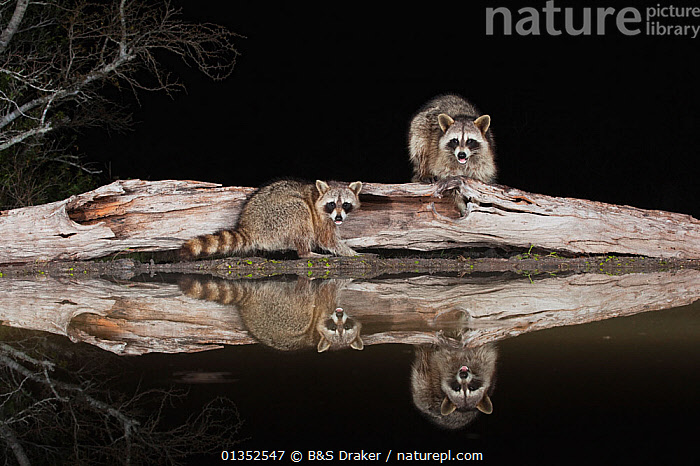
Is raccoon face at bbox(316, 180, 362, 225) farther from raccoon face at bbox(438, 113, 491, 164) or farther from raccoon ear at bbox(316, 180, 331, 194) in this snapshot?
raccoon face at bbox(438, 113, 491, 164)

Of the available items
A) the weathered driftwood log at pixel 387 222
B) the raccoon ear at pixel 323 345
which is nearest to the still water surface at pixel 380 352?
the raccoon ear at pixel 323 345

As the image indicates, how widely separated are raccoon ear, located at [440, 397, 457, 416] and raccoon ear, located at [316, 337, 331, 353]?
1.05m

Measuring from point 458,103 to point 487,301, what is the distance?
424 cm

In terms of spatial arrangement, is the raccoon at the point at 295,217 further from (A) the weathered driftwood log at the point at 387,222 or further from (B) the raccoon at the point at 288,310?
(B) the raccoon at the point at 288,310

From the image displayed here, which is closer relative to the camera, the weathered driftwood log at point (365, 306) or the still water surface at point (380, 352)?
the still water surface at point (380, 352)

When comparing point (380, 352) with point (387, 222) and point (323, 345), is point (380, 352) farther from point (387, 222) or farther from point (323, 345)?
point (387, 222)

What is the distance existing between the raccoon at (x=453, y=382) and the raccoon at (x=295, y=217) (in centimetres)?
414

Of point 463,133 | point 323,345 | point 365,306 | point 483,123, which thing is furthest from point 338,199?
point 323,345

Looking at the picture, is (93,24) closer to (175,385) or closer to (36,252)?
(36,252)

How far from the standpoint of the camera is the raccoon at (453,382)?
113 inches

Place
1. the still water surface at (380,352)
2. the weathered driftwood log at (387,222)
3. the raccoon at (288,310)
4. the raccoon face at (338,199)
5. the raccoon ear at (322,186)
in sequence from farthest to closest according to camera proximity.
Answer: the raccoon ear at (322,186), the raccoon face at (338,199), the weathered driftwood log at (387,222), the raccoon at (288,310), the still water surface at (380,352)

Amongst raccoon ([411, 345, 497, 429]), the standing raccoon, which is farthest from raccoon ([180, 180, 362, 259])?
raccoon ([411, 345, 497, 429])

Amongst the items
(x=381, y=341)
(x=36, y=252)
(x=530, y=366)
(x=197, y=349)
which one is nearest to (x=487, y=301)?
(x=381, y=341)

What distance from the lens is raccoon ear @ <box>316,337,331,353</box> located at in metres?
3.95
